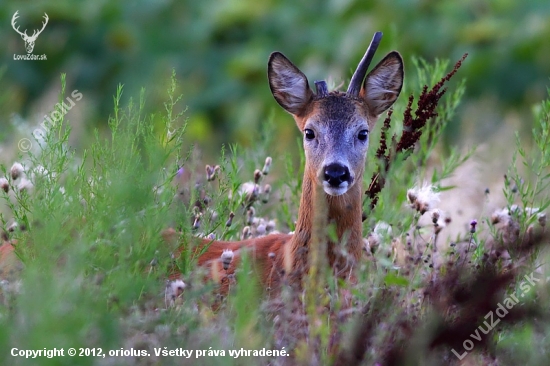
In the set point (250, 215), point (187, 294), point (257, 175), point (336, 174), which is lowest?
point (187, 294)

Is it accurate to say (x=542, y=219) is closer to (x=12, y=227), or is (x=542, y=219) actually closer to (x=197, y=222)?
(x=197, y=222)

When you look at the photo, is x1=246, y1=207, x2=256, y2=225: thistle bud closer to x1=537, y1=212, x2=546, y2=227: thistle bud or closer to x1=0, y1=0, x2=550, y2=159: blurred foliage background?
x1=537, y1=212, x2=546, y2=227: thistle bud

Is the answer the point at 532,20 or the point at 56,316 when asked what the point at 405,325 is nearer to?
the point at 56,316

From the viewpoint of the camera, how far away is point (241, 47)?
10781mm

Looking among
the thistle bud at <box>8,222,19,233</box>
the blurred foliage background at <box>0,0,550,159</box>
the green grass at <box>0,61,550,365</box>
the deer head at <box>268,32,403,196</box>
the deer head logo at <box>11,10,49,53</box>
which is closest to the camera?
the green grass at <box>0,61,550,365</box>

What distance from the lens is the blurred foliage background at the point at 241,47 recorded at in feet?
31.5

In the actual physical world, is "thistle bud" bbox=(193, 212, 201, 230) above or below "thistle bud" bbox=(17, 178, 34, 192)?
below

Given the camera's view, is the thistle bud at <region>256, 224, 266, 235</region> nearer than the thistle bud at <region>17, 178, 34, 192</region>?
No

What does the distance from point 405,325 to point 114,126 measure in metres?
1.52

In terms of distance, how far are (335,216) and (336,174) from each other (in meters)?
0.25

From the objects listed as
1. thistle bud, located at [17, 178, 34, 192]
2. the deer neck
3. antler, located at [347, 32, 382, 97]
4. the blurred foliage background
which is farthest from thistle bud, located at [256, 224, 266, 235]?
the blurred foliage background

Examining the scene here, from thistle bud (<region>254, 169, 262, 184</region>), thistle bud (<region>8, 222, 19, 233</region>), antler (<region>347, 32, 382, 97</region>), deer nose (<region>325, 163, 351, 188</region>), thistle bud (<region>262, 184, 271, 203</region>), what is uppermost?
antler (<region>347, 32, 382, 97</region>)

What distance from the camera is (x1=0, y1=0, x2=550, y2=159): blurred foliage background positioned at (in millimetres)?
9609

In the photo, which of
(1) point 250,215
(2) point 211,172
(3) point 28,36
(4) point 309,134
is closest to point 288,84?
(4) point 309,134
